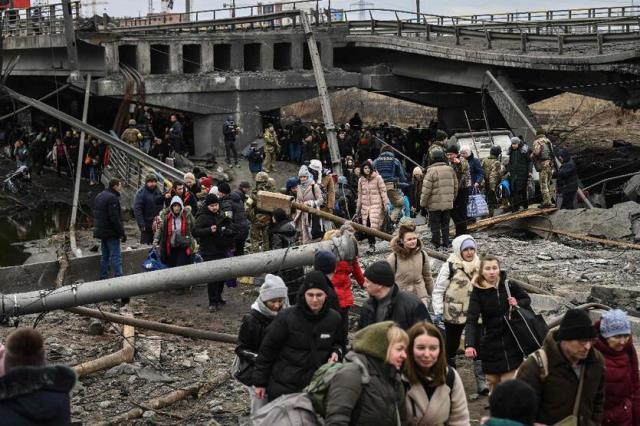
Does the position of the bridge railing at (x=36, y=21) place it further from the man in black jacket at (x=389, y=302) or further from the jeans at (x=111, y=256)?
the man in black jacket at (x=389, y=302)

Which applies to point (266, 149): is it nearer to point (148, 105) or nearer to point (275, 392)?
point (148, 105)

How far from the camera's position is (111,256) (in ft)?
52.3

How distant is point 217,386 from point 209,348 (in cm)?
161

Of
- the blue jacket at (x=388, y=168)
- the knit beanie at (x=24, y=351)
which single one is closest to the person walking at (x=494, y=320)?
the knit beanie at (x=24, y=351)

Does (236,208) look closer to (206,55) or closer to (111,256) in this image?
(111,256)

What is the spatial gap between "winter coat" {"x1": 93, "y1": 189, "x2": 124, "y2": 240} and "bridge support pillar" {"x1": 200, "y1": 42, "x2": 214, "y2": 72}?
2269cm

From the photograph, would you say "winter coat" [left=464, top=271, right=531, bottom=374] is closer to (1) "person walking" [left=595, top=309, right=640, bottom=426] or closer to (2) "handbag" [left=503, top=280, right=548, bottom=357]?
(2) "handbag" [left=503, top=280, right=548, bottom=357]

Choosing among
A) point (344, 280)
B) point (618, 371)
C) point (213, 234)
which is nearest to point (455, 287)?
point (344, 280)

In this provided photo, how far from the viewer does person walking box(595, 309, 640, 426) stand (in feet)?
24.2

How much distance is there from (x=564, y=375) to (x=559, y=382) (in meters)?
0.06

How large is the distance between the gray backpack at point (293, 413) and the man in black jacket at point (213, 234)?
7640 millimetres

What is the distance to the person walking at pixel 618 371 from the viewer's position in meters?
7.38

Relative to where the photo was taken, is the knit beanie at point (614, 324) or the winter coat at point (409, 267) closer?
the knit beanie at point (614, 324)

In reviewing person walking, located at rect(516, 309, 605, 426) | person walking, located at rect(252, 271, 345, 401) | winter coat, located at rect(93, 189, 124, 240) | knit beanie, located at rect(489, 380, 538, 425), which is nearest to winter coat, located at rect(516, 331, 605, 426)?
person walking, located at rect(516, 309, 605, 426)
